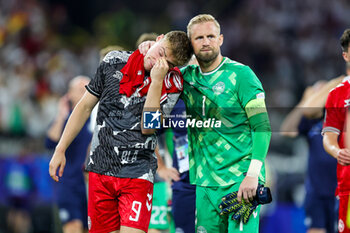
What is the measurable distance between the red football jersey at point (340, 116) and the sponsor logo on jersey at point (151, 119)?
1485 millimetres

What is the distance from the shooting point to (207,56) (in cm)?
431

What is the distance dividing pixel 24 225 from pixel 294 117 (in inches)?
179

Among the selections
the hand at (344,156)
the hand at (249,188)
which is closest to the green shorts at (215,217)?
the hand at (249,188)

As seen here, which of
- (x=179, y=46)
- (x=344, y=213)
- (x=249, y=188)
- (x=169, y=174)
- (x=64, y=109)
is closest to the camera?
(x=249, y=188)

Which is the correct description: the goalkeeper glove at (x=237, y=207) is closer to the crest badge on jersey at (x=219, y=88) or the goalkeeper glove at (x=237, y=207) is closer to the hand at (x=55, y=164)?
the crest badge on jersey at (x=219, y=88)

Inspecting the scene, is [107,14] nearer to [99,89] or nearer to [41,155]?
[41,155]

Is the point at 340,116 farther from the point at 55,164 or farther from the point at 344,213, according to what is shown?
the point at 55,164

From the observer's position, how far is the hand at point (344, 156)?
443 centimetres

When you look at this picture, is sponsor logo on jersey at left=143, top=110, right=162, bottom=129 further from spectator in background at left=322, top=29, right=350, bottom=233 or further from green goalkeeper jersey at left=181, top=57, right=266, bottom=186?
spectator in background at left=322, top=29, right=350, bottom=233

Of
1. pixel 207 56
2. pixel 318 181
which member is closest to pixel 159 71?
pixel 207 56

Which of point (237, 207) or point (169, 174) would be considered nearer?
point (237, 207)

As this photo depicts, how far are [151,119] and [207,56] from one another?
2.11 ft

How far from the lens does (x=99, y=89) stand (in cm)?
438

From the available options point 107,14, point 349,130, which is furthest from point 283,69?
point 349,130
